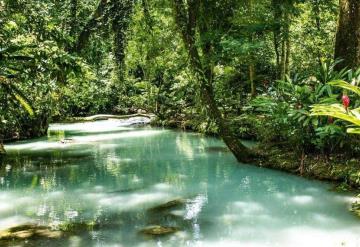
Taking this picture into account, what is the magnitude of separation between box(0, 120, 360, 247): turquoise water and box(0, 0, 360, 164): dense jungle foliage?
45.7 inches

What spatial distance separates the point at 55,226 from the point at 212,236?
2025 mm

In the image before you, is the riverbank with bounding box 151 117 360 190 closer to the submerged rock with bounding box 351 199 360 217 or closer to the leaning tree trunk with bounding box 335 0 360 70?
the submerged rock with bounding box 351 199 360 217

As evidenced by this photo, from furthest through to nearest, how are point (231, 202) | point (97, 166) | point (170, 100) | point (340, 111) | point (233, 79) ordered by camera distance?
point (170, 100) < point (233, 79) < point (97, 166) < point (231, 202) < point (340, 111)

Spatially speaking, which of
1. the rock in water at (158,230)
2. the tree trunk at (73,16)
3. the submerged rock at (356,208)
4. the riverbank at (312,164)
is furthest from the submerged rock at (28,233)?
the tree trunk at (73,16)

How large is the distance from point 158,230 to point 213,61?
698cm

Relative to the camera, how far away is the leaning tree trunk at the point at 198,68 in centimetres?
879

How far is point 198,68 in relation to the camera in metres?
8.75

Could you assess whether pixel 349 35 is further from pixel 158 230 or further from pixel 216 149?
pixel 158 230

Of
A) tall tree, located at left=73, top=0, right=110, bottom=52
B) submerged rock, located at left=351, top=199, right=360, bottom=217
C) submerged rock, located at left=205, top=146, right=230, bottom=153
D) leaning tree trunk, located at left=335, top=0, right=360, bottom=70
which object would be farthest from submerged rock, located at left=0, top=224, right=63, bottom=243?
tall tree, located at left=73, top=0, right=110, bottom=52

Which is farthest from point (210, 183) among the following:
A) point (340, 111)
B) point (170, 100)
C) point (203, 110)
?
point (170, 100)

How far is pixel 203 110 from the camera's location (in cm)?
930

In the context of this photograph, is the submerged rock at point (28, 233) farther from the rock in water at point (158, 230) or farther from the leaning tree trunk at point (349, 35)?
the leaning tree trunk at point (349, 35)

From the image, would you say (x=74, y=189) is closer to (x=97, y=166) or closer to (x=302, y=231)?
(x=97, y=166)

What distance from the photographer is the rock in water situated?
4879 mm
